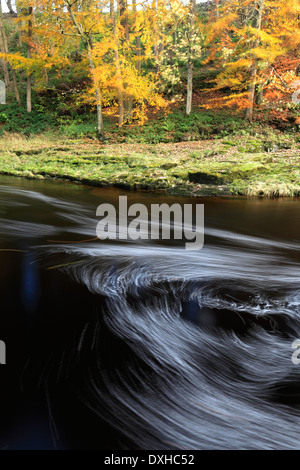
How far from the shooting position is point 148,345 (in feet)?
8.87

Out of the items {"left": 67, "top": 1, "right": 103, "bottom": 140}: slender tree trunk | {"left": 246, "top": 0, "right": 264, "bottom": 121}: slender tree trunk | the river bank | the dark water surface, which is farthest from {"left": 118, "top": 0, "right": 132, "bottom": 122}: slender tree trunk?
the dark water surface

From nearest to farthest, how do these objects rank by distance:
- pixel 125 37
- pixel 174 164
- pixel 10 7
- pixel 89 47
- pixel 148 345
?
pixel 148 345 < pixel 174 164 < pixel 89 47 < pixel 125 37 < pixel 10 7

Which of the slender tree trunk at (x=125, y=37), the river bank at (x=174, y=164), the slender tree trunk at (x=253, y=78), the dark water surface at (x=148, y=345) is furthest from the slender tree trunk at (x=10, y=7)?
the dark water surface at (x=148, y=345)

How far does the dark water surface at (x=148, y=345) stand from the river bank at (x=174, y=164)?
4935 mm

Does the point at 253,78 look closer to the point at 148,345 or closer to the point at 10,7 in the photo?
the point at 148,345

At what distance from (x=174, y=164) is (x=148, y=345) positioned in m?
10.0

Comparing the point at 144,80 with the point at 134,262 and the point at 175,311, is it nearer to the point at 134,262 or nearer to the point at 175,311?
the point at 134,262

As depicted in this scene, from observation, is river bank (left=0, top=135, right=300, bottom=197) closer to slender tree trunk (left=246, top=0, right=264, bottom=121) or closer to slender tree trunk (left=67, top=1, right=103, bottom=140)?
slender tree trunk (left=67, top=1, right=103, bottom=140)

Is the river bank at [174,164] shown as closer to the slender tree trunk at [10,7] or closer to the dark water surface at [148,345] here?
the dark water surface at [148,345]

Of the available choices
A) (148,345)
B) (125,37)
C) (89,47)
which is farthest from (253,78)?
(148,345)

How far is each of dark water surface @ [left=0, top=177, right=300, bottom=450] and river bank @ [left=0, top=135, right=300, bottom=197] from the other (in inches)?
194

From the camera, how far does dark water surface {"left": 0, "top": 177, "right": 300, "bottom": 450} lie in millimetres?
1920

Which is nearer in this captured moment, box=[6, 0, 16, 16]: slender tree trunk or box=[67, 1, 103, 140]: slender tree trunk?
box=[67, 1, 103, 140]: slender tree trunk

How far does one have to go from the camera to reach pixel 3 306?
127 inches
